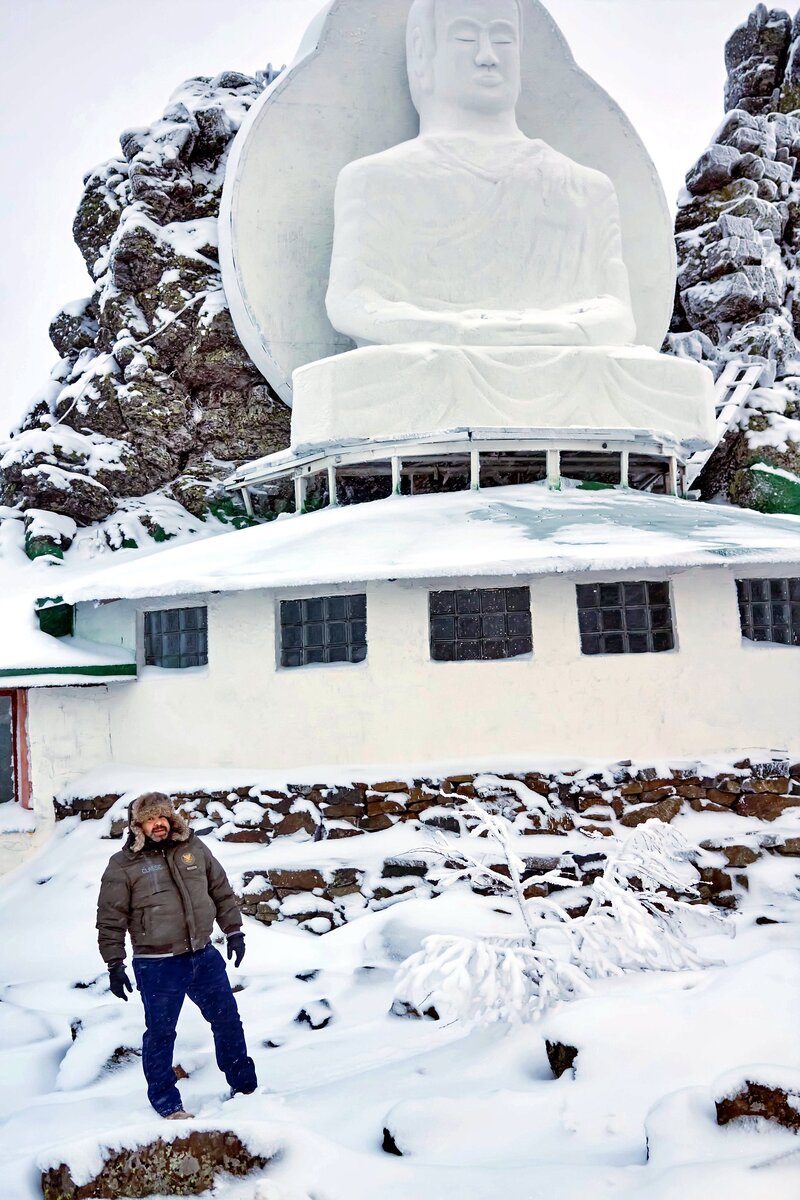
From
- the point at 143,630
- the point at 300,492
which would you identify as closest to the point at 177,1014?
the point at 143,630

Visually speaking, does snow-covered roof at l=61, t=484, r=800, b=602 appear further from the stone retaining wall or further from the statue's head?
the statue's head

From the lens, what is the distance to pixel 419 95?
14.0 m

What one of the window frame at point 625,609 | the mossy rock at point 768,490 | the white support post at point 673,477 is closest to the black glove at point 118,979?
the window frame at point 625,609

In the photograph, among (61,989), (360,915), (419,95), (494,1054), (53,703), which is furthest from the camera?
(419,95)

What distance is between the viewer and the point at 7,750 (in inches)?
385

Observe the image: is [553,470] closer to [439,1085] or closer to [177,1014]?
[439,1085]

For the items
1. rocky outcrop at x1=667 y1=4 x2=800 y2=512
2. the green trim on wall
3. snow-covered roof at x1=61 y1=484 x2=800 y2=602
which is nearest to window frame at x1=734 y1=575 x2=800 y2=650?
snow-covered roof at x1=61 y1=484 x2=800 y2=602

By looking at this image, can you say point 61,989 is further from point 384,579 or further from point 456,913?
point 384,579

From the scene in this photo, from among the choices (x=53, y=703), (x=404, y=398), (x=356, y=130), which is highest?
(x=356, y=130)

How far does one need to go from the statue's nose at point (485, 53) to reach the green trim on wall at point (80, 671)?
918cm

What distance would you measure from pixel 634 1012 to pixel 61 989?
4318mm

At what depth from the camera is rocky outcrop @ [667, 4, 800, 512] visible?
15.5 m

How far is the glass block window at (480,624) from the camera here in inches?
359

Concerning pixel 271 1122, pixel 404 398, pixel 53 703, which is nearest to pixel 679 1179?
pixel 271 1122
